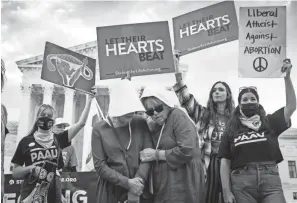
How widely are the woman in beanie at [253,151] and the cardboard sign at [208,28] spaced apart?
1.91m

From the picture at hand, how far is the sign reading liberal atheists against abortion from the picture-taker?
5082mm

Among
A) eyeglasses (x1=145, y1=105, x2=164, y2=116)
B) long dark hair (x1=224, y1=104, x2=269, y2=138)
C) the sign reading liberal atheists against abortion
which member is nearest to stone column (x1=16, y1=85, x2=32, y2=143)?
the sign reading liberal atheists against abortion

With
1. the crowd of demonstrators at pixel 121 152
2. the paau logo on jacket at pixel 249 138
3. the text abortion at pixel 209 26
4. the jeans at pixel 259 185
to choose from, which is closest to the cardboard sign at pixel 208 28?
the text abortion at pixel 209 26

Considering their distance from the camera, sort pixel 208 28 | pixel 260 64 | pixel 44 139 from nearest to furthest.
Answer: pixel 44 139 → pixel 260 64 → pixel 208 28

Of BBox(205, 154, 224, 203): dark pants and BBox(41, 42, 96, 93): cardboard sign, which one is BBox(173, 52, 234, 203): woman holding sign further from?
BBox(41, 42, 96, 93): cardboard sign

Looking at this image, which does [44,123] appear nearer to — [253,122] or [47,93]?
[253,122]

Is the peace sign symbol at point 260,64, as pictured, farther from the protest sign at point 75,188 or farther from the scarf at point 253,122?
the protest sign at point 75,188

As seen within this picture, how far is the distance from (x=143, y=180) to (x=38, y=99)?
29.2m

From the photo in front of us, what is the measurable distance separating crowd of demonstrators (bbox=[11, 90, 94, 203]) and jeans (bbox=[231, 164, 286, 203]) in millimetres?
1982

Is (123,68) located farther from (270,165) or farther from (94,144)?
(270,165)

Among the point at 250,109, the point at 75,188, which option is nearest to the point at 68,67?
the point at 75,188

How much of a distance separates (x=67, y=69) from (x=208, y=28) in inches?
87.2

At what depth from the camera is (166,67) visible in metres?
5.05

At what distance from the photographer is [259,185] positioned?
3.33m
